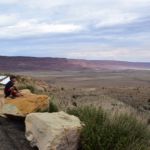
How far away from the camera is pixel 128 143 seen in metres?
9.94

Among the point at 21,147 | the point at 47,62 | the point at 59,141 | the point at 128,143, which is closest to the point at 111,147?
the point at 128,143

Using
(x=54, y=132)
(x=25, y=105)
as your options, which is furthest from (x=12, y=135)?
(x=54, y=132)

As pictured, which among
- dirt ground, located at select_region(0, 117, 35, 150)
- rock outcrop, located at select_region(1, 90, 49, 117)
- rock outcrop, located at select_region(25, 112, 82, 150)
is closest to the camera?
rock outcrop, located at select_region(25, 112, 82, 150)

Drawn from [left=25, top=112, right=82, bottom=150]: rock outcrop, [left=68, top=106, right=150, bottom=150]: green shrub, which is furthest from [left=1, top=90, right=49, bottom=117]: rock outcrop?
[left=68, top=106, right=150, bottom=150]: green shrub

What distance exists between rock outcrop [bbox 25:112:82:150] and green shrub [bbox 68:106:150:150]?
251 millimetres

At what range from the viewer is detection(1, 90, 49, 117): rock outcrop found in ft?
43.1

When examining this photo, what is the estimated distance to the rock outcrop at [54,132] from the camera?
386 inches

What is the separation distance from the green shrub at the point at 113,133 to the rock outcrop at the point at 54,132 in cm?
25

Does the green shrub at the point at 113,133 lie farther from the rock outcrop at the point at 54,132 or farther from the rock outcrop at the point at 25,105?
the rock outcrop at the point at 25,105

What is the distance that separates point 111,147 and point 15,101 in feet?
15.1

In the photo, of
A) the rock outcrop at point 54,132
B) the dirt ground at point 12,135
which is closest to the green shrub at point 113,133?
the rock outcrop at point 54,132

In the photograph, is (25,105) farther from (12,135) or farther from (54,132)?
(54,132)

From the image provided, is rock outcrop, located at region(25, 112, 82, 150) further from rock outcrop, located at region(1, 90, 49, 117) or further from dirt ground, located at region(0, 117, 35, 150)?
rock outcrop, located at region(1, 90, 49, 117)

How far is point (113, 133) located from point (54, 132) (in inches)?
52.2
